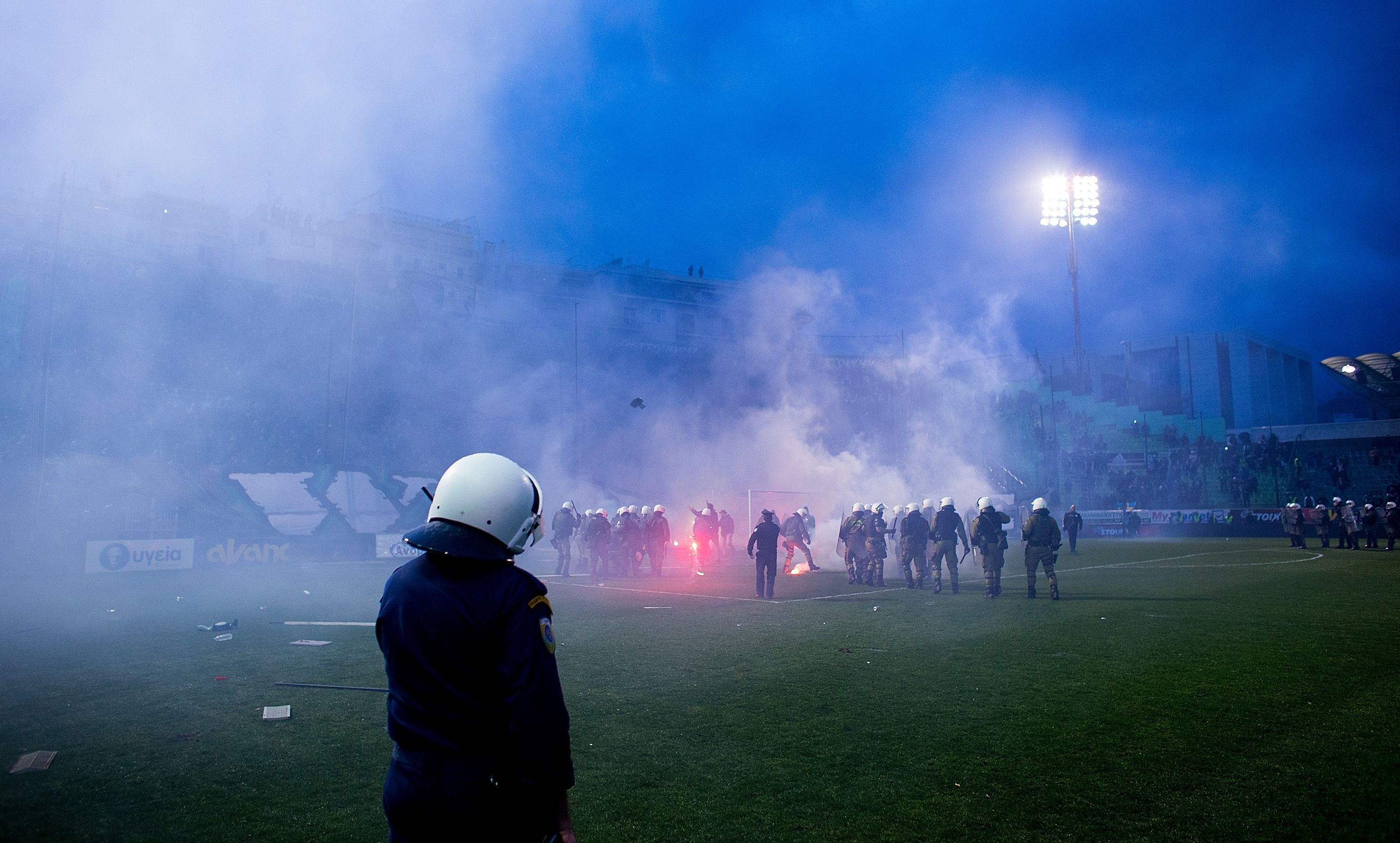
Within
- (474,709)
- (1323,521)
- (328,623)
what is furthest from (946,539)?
(1323,521)

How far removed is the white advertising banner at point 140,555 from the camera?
21.0 metres

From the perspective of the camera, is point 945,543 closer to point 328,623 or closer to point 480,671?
point 328,623

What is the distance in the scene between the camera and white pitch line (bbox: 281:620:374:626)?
39.8 ft

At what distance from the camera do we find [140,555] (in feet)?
71.2

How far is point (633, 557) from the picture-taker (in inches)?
877

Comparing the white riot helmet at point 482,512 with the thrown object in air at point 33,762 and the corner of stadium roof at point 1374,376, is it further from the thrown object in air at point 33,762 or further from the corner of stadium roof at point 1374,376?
the corner of stadium roof at point 1374,376

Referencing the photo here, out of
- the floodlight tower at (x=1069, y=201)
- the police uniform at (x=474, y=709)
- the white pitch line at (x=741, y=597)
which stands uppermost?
the floodlight tower at (x=1069, y=201)

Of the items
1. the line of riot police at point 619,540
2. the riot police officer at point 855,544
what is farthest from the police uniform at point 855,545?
the line of riot police at point 619,540

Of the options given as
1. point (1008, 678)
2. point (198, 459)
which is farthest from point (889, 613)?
point (198, 459)

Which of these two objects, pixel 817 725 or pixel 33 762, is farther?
pixel 817 725

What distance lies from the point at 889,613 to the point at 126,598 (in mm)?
15519

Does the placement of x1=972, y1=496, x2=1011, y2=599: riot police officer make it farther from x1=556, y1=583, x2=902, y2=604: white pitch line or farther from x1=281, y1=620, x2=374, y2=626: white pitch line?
x1=281, y1=620, x2=374, y2=626: white pitch line

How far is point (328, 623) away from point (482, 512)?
11704 millimetres

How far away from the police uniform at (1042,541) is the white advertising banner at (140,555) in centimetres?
2277
